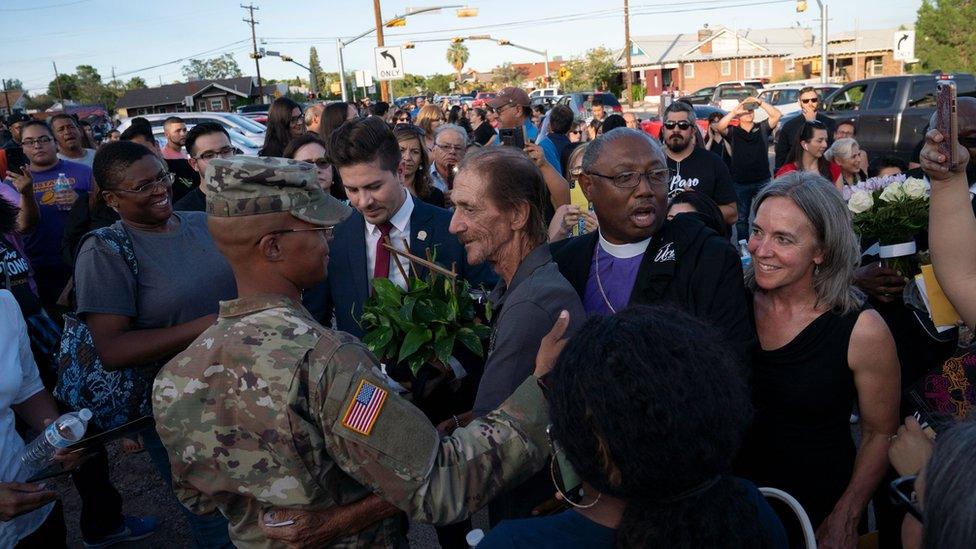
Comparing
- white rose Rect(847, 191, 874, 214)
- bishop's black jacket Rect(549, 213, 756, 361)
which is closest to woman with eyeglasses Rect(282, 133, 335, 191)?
bishop's black jacket Rect(549, 213, 756, 361)

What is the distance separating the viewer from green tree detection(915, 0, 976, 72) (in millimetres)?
37875

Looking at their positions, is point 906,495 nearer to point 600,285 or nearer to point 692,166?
point 600,285

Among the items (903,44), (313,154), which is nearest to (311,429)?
(313,154)

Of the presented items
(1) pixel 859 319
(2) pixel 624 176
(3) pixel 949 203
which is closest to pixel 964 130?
(3) pixel 949 203

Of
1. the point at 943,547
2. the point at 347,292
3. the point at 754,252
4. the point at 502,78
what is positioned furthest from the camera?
the point at 502,78

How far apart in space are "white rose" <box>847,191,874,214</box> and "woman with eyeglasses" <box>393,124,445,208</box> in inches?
123

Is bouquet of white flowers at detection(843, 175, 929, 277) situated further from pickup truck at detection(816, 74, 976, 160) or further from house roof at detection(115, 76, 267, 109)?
house roof at detection(115, 76, 267, 109)

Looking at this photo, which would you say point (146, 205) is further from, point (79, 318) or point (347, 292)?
point (347, 292)

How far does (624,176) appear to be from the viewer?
8.87 feet

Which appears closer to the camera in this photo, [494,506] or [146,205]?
[494,506]

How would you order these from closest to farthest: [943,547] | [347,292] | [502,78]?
[943,547]
[347,292]
[502,78]

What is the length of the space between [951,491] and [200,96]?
71930mm

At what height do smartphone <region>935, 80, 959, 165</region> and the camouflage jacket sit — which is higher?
smartphone <region>935, 80, 959, 165</region>

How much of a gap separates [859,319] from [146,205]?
122 inches
